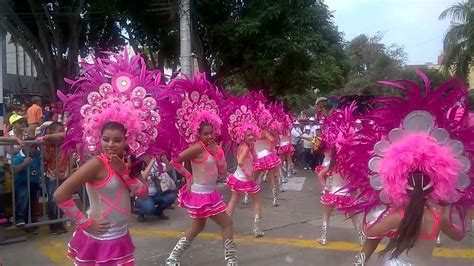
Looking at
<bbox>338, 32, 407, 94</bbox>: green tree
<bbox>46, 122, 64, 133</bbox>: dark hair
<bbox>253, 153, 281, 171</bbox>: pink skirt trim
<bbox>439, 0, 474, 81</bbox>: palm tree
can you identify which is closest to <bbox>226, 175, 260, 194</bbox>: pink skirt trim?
<bbox>253, 153, 281, 171</bbox>: pink skirt trim

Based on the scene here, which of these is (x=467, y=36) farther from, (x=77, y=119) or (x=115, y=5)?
(x=77, y=119)

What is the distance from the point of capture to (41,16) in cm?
1545

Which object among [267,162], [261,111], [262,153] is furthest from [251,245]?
[261,111]

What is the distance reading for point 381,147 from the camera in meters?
3.28

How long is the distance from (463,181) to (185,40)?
8.12 m

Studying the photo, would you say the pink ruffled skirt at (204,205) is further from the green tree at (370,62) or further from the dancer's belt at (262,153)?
the green tree at (370,62)

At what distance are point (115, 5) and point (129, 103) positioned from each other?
11144 mm

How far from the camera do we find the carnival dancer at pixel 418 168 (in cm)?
312

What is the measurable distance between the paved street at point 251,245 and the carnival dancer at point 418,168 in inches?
107

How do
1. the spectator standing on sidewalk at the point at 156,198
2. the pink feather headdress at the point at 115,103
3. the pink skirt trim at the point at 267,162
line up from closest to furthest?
1. the pink feather headdress at the point at 115,103
2. the spectator standing on sidewalk at the point at 156,198
3. the pink skirt trim at the point at 267,162

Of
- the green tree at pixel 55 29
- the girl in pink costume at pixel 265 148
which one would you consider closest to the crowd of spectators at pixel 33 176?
the girl in pink costume at pixel 265 148

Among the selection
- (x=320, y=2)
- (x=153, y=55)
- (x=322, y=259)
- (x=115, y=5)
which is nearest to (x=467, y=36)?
(x=320, y=2)

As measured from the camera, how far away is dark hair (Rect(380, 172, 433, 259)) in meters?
3.09

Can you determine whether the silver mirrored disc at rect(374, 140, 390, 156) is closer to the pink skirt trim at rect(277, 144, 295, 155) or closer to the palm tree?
the pink skirt trim at rect(277, 144, 295, 155)
